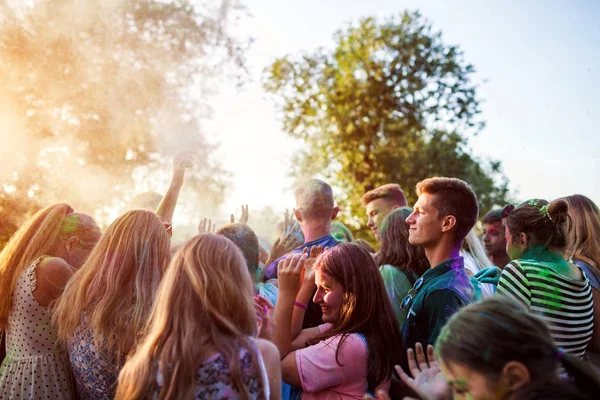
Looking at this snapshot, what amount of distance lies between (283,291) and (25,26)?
6745 millimetres

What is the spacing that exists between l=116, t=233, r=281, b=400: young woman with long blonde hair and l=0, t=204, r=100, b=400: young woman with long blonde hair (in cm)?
112

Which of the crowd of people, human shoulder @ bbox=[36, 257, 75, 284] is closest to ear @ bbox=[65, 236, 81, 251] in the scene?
the crowd of people

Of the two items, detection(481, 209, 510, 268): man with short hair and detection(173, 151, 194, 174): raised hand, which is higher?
detection(173, 151, 194, 174): raised hand

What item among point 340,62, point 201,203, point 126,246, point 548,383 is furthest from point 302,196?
point 340,62

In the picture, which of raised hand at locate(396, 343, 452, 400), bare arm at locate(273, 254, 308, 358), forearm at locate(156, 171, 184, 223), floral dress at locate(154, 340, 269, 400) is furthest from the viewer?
forearm at locate(156, 171, 184, 223)

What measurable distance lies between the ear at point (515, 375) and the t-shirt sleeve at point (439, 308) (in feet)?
3.12

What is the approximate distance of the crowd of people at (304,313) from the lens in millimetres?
1878

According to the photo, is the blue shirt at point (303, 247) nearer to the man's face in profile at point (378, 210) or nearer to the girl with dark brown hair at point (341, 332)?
the girl with dark brown hair at point (341, 332)

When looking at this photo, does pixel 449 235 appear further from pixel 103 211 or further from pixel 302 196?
pixel 103 211

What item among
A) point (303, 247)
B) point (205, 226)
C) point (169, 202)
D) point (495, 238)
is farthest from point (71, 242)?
point (495, 238)

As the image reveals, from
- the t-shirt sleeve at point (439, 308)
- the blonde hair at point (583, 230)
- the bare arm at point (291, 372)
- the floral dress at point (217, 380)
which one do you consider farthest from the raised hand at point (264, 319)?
the blonde hair at point (583, 230)

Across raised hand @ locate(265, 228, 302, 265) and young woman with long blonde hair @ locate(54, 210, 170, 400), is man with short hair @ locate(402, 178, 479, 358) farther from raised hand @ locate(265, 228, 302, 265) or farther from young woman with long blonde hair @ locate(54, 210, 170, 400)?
raised hand @ locate(265, 228, 302, 265)

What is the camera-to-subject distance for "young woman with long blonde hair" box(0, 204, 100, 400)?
118 inches

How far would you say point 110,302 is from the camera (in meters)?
2.70
